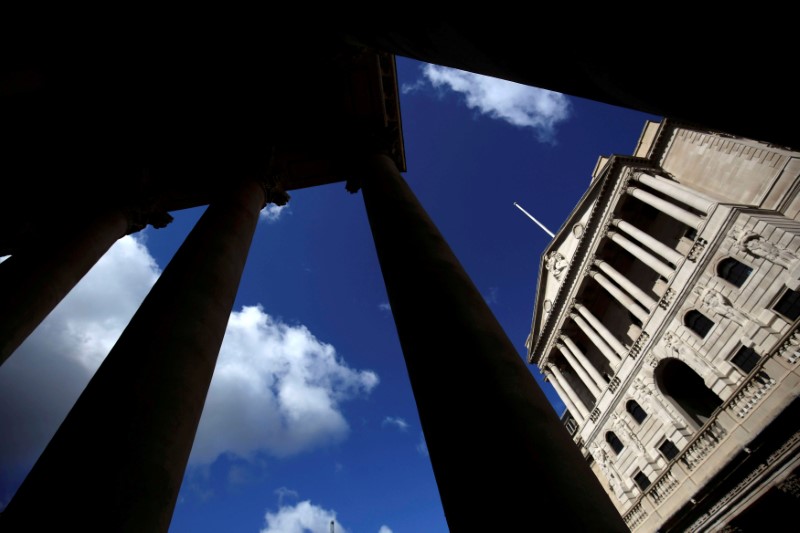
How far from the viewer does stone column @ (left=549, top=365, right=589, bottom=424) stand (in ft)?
123

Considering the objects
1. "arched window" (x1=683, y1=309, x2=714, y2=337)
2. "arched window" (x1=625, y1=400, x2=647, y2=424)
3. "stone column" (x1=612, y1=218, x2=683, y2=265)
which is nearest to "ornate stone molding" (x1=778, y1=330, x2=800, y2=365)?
"arched window" (x1=683, y1=309, x2=714, y2=337)

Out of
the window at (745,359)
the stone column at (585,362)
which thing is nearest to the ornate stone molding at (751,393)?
the window at (745,359)

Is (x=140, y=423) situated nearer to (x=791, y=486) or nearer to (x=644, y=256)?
(x=791, y=486)

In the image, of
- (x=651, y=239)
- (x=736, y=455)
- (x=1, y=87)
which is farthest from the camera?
(x=651, y=239)

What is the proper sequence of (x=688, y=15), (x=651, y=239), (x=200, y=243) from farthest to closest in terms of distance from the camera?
1. (x=651, y=239)
2. (x=200, y=243)
3. (x=688, y=15)

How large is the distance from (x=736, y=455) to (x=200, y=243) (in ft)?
74.0

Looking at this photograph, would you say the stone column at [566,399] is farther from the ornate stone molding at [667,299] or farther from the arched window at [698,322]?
the arched window at [698,322]

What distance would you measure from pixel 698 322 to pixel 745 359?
3.89 m

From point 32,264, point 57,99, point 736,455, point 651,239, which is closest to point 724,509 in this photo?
point 736,455

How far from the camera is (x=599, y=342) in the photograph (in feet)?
116

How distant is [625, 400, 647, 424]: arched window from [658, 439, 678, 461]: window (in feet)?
7.61

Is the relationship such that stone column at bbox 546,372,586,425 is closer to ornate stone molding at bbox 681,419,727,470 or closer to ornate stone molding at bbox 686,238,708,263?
ornate stone molding at bbox 681,419,727,470

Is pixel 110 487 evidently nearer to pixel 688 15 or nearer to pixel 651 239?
pixel 688 15

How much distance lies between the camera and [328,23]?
16.1ft
